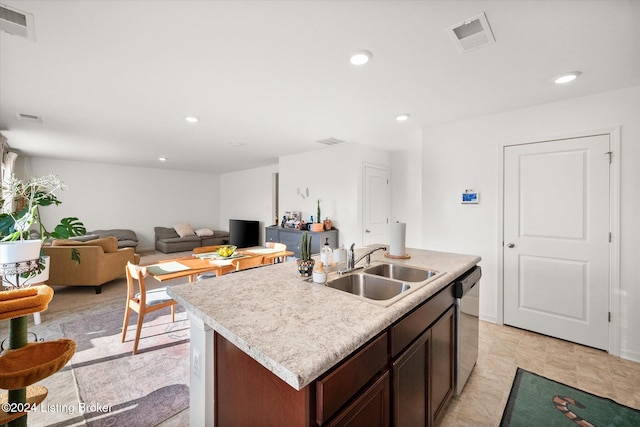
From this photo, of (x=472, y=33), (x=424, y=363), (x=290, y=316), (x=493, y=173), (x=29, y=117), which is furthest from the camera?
(x=29, y=117)

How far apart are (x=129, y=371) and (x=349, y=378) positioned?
216 cm

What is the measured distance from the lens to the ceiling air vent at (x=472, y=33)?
1564mm

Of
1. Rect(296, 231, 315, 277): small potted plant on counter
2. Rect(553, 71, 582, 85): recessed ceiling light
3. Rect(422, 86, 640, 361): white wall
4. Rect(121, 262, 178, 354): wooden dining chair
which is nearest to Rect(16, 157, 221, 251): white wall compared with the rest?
Rect(121, 262, 178, 354): wooden dining chair

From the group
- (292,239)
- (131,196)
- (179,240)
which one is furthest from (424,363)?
(131,196)

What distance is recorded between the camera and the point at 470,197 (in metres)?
3.21

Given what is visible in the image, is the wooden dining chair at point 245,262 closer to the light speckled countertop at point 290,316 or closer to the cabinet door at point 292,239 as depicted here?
the light speckled countertop at point 290,316

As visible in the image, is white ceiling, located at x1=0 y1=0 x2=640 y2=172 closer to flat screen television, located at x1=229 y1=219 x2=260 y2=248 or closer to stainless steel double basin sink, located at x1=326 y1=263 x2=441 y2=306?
stainless steel double basin sink, located at x1=326 y1=263 x2=441 y2=306

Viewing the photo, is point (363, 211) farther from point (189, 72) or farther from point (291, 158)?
point (189, 72)

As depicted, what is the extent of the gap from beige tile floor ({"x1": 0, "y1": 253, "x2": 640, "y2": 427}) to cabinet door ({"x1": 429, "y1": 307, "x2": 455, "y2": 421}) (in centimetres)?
19

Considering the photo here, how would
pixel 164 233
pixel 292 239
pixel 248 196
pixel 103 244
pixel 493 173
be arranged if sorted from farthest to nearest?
pixel 248 196 < pixel 164 233 < pixel 292 239 < pixel 103 244 < pixel 493 173

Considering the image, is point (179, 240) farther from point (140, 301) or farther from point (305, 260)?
point (305, 260)

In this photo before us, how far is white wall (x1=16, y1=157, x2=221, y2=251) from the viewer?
6.46 metres

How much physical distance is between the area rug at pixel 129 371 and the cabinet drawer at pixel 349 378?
59.0 inches

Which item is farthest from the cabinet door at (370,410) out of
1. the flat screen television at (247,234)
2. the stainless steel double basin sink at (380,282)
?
the flat screen television at (247,234)
